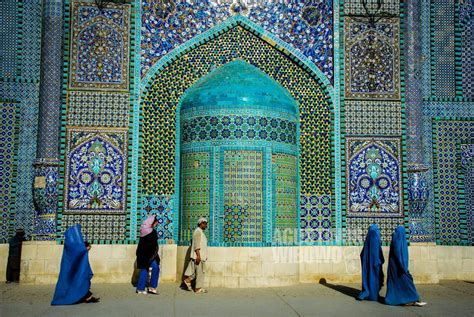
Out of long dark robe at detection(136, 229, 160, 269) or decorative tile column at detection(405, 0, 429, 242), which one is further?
decorative tile column at detection(405, 0, 429, 242)

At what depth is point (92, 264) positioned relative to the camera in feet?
29.9

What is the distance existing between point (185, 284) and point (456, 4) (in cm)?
636

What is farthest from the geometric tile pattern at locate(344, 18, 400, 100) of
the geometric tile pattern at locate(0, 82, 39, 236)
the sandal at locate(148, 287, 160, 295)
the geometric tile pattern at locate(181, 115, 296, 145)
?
the geometric tile pattern at locate(0, 82, 39, 236)

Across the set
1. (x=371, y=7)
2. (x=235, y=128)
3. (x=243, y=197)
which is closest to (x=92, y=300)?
(x=243, y=197)

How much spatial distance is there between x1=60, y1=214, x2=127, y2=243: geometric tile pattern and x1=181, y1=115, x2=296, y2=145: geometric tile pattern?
1582 mm

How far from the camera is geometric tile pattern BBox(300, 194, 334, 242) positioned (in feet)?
A: 31.4

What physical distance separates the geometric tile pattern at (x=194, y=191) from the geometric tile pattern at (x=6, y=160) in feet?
8.54

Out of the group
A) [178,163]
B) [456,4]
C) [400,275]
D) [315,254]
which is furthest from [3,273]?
[456,4]

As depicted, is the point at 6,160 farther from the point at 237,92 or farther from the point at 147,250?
the point at 237,92

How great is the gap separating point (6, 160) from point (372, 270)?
560 centimetres

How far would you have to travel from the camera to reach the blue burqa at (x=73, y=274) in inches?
288

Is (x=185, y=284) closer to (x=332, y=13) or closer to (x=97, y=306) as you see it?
(x=97, y=306)

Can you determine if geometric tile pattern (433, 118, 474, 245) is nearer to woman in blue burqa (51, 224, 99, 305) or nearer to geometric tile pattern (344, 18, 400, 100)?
geometric tile pattern (344, 18, 400, 100)

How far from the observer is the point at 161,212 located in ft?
30.9
